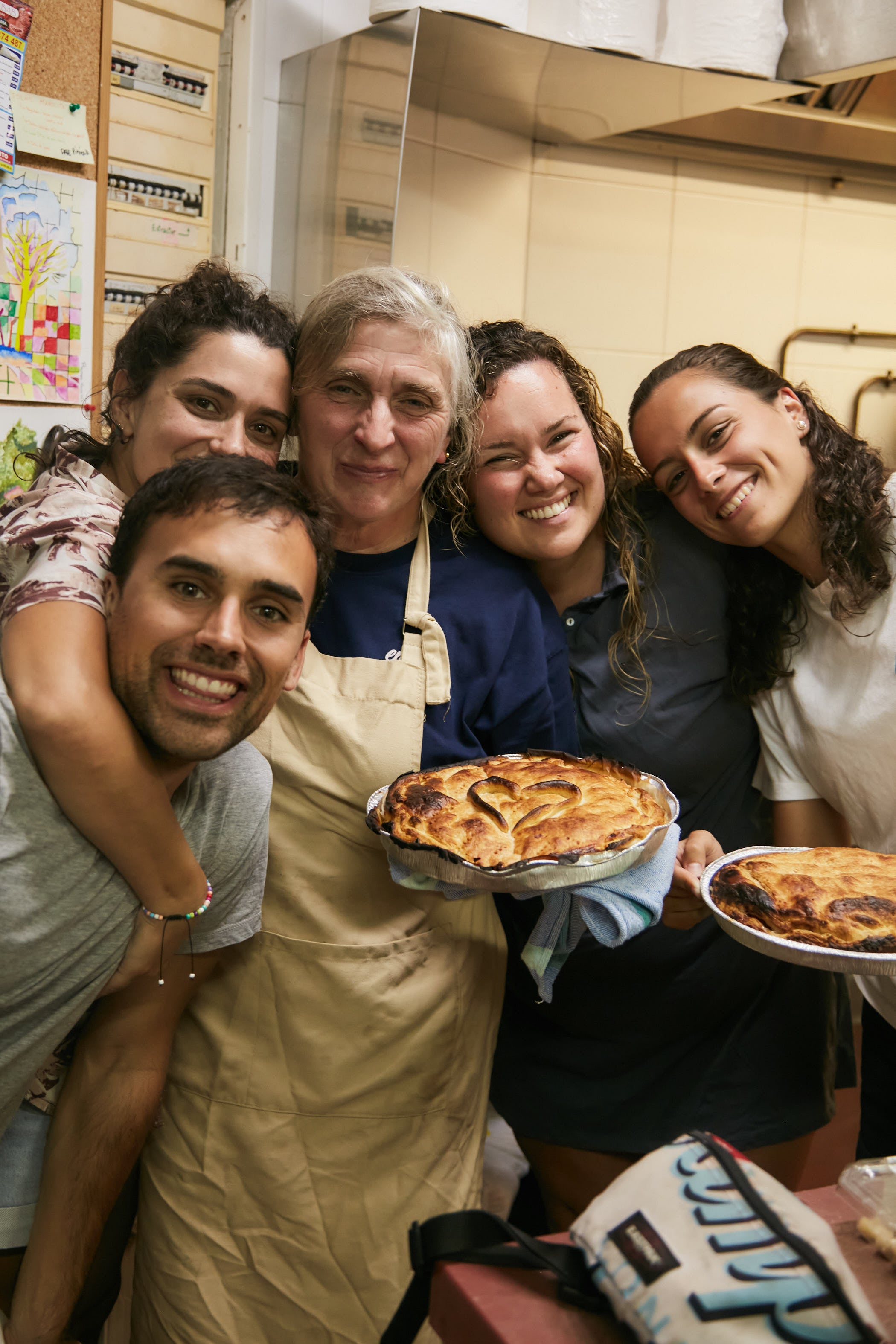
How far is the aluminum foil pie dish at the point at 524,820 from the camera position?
1.20 metres

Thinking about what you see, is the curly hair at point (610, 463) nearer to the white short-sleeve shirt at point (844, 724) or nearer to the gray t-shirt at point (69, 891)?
the white short-sleeve shirt at point (844, 724)

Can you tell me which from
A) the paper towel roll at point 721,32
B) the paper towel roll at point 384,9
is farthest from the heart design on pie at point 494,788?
the paper towel roll at point 721,32

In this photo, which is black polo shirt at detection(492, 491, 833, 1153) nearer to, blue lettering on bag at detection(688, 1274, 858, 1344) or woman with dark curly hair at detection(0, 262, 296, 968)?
woman with dark curly hair at detection(0, 262, 296, 968)

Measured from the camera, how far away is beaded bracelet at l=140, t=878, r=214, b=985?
122 centimetres

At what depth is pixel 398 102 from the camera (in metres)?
2.04

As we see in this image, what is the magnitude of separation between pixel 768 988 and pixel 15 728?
51.2 inches

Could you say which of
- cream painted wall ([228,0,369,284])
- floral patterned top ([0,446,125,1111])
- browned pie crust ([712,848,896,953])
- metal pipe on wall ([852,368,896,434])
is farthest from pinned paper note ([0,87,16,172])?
metal pipe on wall ([852,368,896,434])

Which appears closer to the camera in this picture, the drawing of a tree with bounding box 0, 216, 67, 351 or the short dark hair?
the short dark hair

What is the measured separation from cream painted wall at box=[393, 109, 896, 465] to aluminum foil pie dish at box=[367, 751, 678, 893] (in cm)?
150

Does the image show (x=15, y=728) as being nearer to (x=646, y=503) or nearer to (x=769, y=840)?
(x=646, y=503)

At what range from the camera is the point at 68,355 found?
199 cm

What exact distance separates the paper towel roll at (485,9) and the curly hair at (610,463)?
64 cm

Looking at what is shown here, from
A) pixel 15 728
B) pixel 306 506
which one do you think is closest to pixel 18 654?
pixel 15 728

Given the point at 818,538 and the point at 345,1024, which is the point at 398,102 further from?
the point at 345,1024
